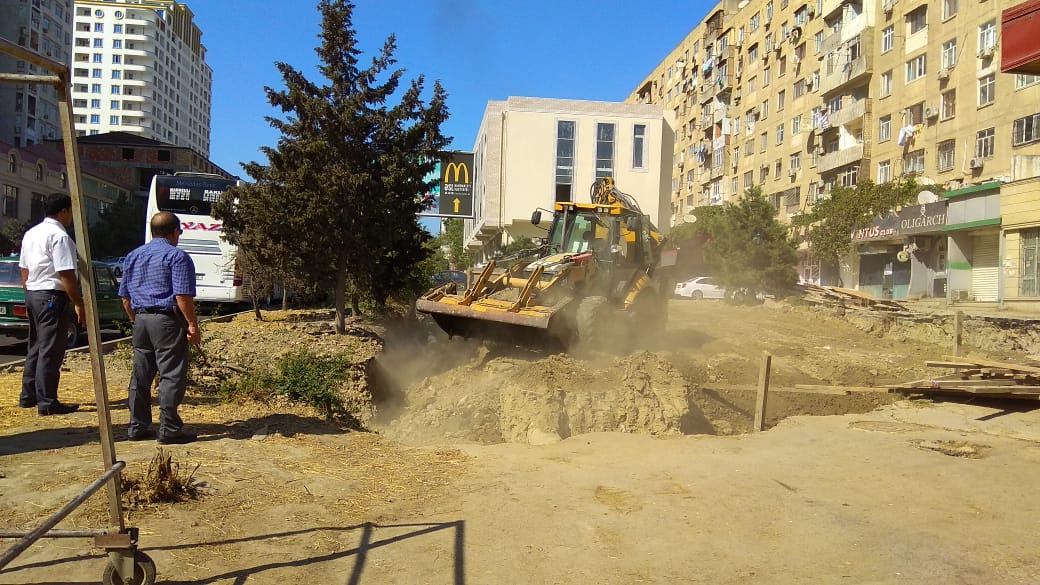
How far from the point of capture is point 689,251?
33688mm

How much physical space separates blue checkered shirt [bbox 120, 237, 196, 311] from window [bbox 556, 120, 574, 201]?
134ft

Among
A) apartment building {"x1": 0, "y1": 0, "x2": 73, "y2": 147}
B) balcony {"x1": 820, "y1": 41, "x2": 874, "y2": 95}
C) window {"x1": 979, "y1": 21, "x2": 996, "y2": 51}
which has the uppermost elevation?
apartment building {"x1": 0, "y1": 0, "x2": 73, "y2": 147}

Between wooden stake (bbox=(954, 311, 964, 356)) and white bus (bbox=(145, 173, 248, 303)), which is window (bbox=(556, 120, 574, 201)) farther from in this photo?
wooden stake (bbox=(954, 311, 964, 356))

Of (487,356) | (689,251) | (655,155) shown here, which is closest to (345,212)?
(487,356)

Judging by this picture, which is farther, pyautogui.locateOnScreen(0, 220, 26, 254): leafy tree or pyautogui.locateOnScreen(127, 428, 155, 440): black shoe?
pyautogui.locateOnScreen(0, 220, 26, 254): leafy tree

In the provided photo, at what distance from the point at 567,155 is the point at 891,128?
17.9 m

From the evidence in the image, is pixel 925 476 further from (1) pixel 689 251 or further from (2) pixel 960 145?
(2) pixel 960 145

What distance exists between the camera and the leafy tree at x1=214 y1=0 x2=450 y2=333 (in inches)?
466

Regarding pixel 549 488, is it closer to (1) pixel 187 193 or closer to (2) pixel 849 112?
(1) pixel 187 193

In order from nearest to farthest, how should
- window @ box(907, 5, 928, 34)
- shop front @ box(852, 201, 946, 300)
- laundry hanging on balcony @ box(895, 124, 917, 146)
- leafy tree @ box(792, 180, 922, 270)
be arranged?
1. shop front @ box(852, 201, 946, 300)
2. leafy tree @ box(792, 180, 922, 270)
3. window @ box(907, 5, 928, 34)
4. laundry hanging on balcony @ box(895, 124, 917, 146)

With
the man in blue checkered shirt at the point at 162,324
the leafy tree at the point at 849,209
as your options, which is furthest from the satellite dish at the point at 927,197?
the man in blue checkered shirt at the point at 162,324

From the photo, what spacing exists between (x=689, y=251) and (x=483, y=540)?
30850mm

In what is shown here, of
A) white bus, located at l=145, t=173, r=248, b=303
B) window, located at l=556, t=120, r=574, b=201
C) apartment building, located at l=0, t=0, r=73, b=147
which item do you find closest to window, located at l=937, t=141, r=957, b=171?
window, located at l=556, t=120, r=574, b=201

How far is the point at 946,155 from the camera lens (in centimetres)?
3281
